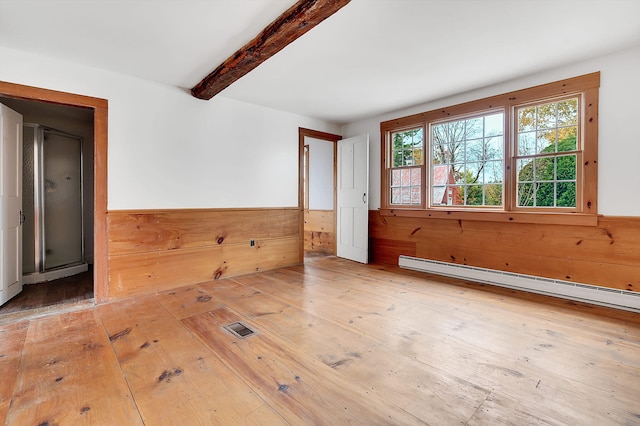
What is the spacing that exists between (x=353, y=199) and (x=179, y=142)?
279 centimetres

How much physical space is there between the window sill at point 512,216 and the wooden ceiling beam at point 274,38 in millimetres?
2885

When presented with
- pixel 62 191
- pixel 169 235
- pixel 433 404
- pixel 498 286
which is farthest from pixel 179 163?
pixel 498 286

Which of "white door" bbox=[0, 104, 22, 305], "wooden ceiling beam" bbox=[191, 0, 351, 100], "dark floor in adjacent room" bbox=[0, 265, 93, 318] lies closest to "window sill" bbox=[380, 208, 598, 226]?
"wooden ceiling beam" bbox=[191, 0, 351, 100]

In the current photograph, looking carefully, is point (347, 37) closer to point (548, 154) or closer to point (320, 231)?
point (548, 154)

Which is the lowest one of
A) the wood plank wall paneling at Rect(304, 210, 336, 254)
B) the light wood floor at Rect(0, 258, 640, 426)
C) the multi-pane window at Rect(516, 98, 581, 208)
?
the light wood floor at Rect(0, 258, 640, 426)

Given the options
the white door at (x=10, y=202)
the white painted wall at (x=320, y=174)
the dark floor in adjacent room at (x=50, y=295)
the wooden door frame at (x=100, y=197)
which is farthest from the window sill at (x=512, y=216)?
the white door at (x=10, y=202)

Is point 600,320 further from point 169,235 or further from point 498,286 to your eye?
point 169,235

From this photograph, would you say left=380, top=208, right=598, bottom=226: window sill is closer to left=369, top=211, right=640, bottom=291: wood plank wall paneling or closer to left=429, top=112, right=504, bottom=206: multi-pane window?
left=369, top=211, right=640, bottom=291: wood plank wall paneling

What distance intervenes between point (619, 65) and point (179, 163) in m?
4.60

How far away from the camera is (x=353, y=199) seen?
5.08 m

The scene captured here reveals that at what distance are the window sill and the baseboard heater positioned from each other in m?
0.62

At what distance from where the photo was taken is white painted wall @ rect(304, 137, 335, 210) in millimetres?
6098

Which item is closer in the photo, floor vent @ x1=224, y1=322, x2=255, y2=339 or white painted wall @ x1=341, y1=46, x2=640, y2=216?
floor vent @ x1=224, y1=322, x2=255, y2=339

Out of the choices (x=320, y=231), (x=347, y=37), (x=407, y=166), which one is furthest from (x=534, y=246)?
(x=320, y=231)
